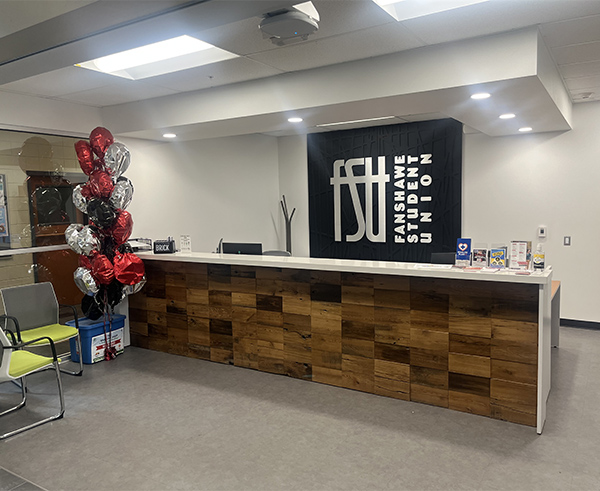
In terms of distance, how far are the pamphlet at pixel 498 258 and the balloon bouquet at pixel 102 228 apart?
324 centimetres

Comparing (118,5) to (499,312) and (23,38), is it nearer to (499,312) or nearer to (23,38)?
(23,38)

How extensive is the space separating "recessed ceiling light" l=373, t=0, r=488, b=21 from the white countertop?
5.44 ft

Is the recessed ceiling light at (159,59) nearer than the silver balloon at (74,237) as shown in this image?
Yes

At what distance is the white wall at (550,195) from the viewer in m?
5.50

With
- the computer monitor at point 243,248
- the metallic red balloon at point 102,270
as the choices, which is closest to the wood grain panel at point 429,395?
the computer monitor at point 243,248

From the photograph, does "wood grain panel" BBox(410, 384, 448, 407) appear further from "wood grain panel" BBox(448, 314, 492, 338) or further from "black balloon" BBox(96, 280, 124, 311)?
"black balloon" BBox(96, 280, 124, 311)

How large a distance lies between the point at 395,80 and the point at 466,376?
2.23 metres

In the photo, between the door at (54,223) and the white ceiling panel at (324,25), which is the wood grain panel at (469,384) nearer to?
the white ceiling panel at (324,25)

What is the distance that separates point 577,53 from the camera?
3596 millimetres

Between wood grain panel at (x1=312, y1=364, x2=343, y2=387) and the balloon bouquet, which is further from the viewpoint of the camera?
the balloon bouquet

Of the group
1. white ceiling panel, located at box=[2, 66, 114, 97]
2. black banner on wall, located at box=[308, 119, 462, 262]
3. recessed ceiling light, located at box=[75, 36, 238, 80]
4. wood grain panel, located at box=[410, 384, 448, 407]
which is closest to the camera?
wood grain panel, located at box=[410, 384, 448, 407]

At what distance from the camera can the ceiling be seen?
1.71 metres

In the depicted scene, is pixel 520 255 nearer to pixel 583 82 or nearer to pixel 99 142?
pixel 583 82

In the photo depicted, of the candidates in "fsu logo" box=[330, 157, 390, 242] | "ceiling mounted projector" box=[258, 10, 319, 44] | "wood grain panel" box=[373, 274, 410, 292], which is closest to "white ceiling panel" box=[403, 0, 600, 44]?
"ceiling mounted projector" box=[258, 10, 319, 44]
